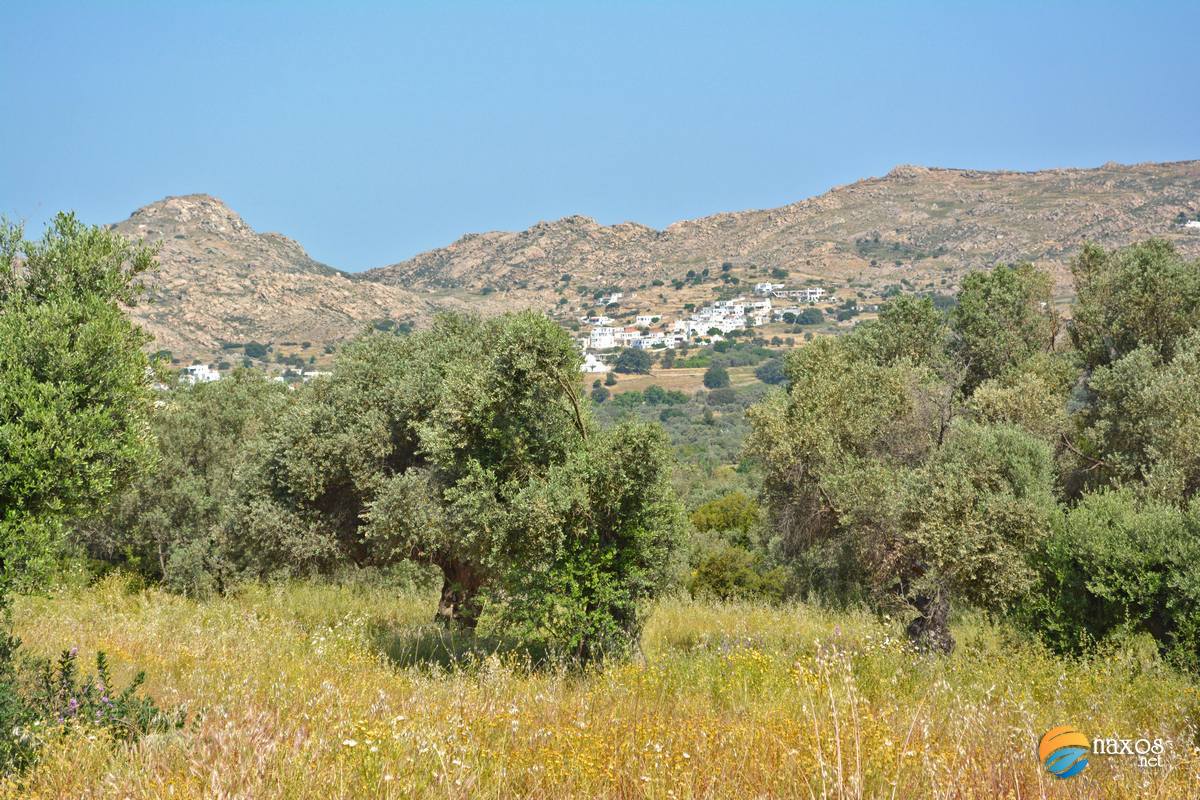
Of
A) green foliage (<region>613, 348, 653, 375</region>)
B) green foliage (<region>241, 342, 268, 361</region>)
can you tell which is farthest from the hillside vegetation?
green foliage (<region>613, 348, 653, 375</region>)

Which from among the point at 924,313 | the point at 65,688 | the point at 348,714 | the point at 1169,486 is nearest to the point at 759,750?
the point at 348,714

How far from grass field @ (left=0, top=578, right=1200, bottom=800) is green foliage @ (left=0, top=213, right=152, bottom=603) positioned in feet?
6.31

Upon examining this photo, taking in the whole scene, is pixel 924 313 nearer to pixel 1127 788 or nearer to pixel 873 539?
pixel 873 539

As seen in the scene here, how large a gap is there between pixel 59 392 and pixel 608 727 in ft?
19.9

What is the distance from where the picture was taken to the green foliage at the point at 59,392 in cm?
717

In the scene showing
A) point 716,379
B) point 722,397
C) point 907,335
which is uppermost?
point 716,379

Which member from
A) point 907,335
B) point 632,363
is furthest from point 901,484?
point 632,363

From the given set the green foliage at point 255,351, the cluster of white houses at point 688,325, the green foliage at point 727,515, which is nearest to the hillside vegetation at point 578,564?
the green foliage at point 727,515

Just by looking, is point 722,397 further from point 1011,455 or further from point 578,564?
point 578,564

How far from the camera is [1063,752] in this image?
5383mm

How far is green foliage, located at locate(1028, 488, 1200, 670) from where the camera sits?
1264cm

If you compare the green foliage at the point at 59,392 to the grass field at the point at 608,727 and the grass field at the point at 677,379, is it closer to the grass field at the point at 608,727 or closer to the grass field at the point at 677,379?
the grass field at the point at 608,727

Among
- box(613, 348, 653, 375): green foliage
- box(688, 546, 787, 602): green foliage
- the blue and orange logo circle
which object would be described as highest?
box(613, 348, 653, 375): green foliage

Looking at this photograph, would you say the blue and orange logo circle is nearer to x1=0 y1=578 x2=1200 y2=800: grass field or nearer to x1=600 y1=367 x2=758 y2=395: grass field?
x1=0 y1=578 x2=1200 y2=800: grass field
